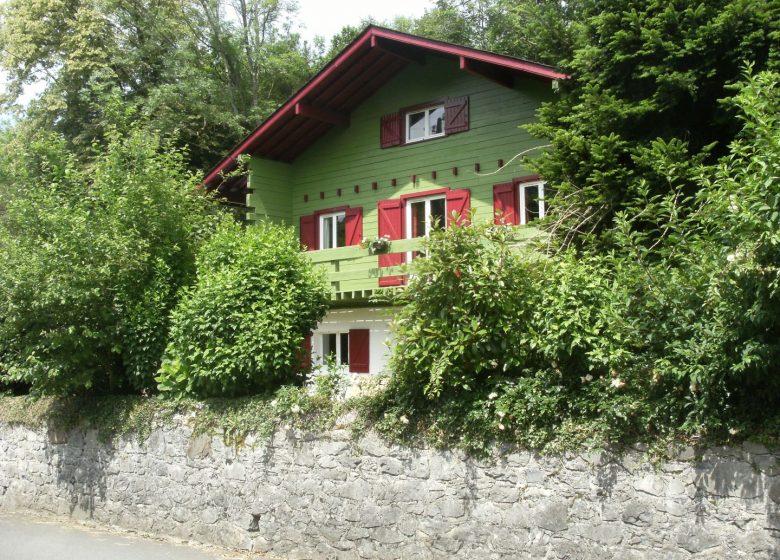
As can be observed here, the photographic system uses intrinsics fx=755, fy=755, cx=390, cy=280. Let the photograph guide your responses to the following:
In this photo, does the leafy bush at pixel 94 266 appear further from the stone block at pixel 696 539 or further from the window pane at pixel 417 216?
the stone block at pixel 696 539

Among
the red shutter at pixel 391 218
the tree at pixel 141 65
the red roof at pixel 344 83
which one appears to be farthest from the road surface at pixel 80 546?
the tree at pixel 141 65

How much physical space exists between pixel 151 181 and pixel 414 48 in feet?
24.1

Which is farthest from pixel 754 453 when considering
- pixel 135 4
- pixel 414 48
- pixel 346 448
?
pixel 135 4

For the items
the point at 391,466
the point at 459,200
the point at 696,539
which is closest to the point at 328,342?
the point at 459,200

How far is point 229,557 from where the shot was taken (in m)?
9.11

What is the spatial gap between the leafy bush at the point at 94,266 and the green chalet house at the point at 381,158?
11.7ft

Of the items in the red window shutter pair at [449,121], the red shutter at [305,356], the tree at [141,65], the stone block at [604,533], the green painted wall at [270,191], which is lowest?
the stone block at [604,533]

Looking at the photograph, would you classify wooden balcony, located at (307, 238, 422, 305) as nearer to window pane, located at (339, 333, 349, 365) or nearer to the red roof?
window pane, located at (339, 333, 349, 365)

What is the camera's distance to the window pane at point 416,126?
57.1 feet

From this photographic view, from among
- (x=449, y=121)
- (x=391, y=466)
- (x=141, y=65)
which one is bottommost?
(x=391, y=466)

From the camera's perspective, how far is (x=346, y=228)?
18156mm

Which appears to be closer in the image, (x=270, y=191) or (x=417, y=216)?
(x=417, y=216)

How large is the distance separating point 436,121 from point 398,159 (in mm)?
1225

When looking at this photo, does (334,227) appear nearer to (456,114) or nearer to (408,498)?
(456,114)
